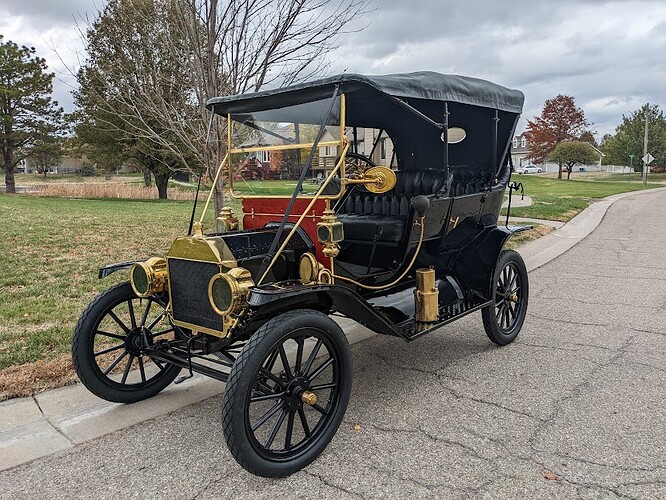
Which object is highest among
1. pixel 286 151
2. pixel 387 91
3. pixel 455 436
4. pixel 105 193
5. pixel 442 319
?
pixel 387 91

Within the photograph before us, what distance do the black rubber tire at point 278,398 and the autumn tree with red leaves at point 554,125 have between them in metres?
55.6

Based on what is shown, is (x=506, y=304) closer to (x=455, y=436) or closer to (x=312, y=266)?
(x=455, y=436)

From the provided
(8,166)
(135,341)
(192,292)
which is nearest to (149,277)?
(192,292)

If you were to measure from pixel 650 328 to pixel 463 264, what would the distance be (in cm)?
192

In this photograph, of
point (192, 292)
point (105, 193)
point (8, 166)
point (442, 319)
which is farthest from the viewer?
point (8, 166)

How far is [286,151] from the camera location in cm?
379

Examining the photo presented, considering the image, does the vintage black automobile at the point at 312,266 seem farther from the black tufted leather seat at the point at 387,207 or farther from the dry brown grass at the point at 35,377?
the dry brown grass at the point at 35,377

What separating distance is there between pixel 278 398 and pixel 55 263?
5.71m

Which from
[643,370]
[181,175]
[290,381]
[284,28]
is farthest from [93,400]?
[181,175]

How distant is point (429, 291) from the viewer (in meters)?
4.00

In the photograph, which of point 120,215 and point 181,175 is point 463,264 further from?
point 120,215

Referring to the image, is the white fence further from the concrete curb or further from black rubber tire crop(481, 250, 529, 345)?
black rubber tire crop(481, 250, 529, 345)

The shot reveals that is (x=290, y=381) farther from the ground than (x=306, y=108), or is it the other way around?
(x=306, y=108)

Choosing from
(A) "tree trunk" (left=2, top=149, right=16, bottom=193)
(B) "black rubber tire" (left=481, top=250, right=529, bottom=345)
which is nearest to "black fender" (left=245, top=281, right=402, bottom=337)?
(B) "black rubber tire" (left=481, top=250, right=529, bottom=345)
